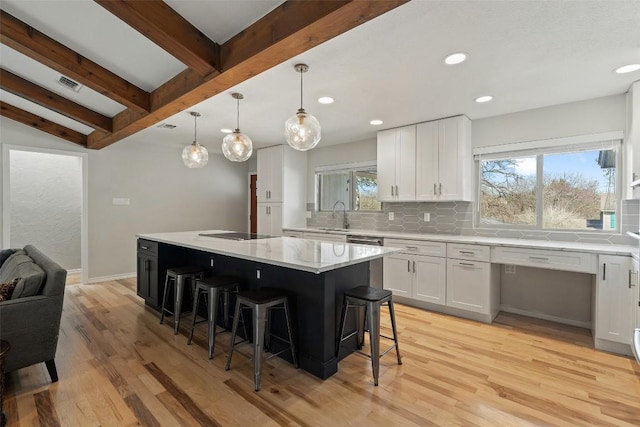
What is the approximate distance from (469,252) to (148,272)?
A: 3795mm

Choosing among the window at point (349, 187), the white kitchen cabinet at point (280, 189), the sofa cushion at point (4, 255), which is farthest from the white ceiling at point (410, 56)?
the sofa cushion at point (4, 255)

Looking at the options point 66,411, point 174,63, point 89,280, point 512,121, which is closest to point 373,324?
point 66,411

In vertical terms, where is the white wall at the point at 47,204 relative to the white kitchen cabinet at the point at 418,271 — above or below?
above

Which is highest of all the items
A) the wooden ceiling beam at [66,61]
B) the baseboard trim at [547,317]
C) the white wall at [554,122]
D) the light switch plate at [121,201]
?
the wooden ceiling beam at [66,61]

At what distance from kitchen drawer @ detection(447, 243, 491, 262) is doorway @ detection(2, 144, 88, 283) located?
5528 millimetres

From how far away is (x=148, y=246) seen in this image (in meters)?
3.64

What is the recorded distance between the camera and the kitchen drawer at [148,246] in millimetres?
3506

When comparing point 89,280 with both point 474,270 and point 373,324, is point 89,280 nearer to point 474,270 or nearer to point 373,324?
point 373,324

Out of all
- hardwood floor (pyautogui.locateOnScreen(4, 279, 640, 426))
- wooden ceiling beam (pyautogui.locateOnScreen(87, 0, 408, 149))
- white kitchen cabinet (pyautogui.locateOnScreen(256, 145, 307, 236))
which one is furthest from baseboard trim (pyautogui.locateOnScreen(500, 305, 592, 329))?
wooden ceiling beam (pyautogui.locateOnScreen(87, 0, 408, 149))

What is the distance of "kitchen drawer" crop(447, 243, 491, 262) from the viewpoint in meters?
3.20

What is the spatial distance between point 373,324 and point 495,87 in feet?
8.10

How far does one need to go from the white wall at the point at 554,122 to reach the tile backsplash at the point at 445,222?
82cm

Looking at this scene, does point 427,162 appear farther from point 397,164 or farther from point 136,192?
point 136,192

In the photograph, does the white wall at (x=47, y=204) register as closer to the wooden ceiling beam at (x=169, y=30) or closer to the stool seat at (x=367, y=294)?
the wooden ceiling beam at (x=169, y=30)
